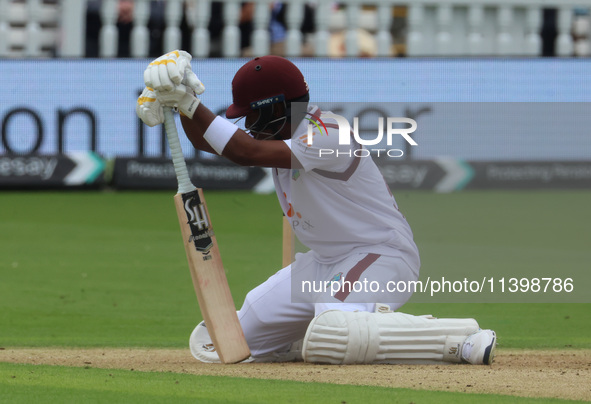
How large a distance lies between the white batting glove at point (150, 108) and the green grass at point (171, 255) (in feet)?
5.25

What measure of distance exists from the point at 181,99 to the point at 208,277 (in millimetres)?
936

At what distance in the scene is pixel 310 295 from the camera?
5.63 m

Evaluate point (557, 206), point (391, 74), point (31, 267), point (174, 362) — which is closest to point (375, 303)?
point (174, 362)

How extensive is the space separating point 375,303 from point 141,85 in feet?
33.5

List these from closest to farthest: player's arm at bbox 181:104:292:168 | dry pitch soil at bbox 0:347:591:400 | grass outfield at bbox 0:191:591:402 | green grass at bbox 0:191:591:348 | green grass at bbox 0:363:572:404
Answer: green grass at bbox 0:363:572:404 < dry pitch soil at bbox 0:347:591:400 < player's arm at bbox 181:104:292:168 < grass outfield at bbox 0:191:591:402 < green grass at bbox 0:191:591:348

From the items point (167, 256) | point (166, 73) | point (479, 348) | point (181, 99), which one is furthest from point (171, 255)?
point (479, 348)

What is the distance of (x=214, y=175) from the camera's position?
15281 mm

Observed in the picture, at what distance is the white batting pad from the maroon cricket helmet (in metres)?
1.09

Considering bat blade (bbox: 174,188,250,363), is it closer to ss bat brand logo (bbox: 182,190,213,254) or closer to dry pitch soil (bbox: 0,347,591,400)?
ss bat brand logo (bbox: 182,190,213,254)

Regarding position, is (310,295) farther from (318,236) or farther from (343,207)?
(343,207)

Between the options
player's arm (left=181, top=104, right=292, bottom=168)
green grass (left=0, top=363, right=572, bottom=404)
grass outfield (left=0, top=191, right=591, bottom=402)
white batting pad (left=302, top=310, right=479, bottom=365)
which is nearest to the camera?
green grass (left=0, top=363, right=572, bottom=404)

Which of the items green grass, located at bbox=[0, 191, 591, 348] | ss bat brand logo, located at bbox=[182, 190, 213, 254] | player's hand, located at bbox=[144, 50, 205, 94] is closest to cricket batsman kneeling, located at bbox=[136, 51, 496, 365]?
player's hand, located at bbox=[144, 50, 205, 94]

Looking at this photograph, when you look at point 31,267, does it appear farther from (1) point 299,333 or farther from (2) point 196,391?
(2) point 196,391

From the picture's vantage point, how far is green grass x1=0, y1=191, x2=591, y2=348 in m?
7.08
